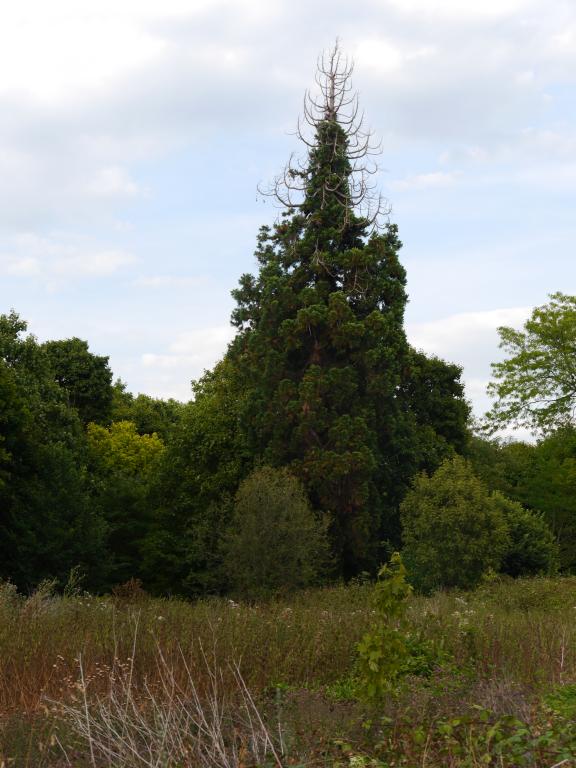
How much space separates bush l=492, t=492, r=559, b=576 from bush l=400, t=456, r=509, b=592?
13.3ft

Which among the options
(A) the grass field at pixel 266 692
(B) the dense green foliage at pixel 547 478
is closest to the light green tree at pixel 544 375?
(B) the dense green foliage at pixel 547 478

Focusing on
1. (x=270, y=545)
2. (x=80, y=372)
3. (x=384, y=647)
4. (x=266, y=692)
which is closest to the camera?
(x=384, y=647)

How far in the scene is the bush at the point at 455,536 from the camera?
82.2 ft

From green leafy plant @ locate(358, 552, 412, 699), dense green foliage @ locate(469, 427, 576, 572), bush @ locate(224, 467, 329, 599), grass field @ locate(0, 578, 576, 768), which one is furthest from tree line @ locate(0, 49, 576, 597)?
green leafy plant @ locate(358, 552, 412, 699)

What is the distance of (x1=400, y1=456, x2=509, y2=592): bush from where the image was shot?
2506 cm

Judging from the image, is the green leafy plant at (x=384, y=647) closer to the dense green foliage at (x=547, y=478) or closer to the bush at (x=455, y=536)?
the bush at (x=455, y=536)

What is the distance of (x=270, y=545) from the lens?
22.5m

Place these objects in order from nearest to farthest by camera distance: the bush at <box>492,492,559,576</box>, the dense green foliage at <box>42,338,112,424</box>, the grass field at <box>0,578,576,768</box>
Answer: the grass field at <box>0,578,576,768</box> → the bush at <box>492,492,559,576</box> → the dense green foliage at <box>42,338,112,424</box>

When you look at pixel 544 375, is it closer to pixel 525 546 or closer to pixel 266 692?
pixel 525 546

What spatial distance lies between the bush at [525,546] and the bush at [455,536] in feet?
13.3

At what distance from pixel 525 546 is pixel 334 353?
918cm

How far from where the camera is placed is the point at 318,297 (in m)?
31.2

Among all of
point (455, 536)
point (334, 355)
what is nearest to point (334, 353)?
point (334, 355)

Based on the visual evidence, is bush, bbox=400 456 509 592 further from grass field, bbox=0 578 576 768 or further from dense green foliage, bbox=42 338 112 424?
dense green foliage, bbox=42 338 112 424
